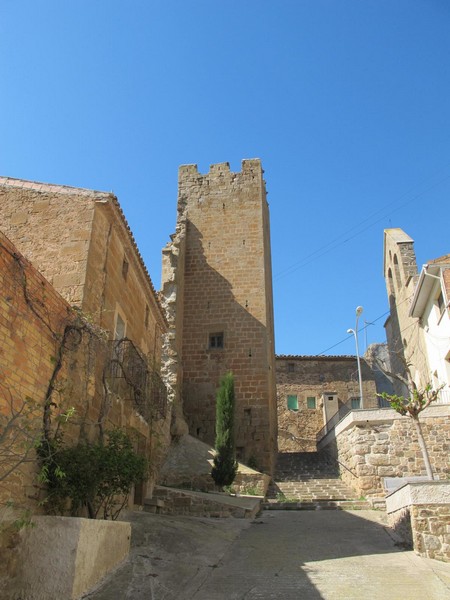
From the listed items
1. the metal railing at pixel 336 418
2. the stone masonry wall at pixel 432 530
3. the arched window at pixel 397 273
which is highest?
the arched window at pixel 397 273

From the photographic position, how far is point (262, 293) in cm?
2356

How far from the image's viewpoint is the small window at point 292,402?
3192 centimetres

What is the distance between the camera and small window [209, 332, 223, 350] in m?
23.3

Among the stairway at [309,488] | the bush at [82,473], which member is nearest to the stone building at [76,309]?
the bush at [82,473]

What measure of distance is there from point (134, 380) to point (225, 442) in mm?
6334

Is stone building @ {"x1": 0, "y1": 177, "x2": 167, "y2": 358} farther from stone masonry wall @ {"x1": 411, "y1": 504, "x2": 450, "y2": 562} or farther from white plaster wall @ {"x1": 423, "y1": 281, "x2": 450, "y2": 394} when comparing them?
white plaster wall @ {"x1": 423, "y1": 281, "x2": 450, "y2": 394}

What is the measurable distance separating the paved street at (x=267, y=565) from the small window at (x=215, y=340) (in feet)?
40.4

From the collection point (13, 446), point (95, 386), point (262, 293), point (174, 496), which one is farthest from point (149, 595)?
point (262, 293)

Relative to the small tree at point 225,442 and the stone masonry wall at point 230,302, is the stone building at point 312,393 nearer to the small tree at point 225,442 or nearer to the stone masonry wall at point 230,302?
the stone masonry wall at point 230,302

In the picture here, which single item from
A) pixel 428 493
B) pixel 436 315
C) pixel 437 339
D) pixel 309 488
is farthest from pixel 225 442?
pixel 428 493

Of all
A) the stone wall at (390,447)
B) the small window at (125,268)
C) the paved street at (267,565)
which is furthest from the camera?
the stone wall at (390,447)

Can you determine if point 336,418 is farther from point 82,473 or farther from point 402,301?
point 82,473

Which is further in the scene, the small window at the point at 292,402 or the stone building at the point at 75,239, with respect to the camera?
the small window at the point at 292,402

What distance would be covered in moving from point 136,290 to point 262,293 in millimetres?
11324
